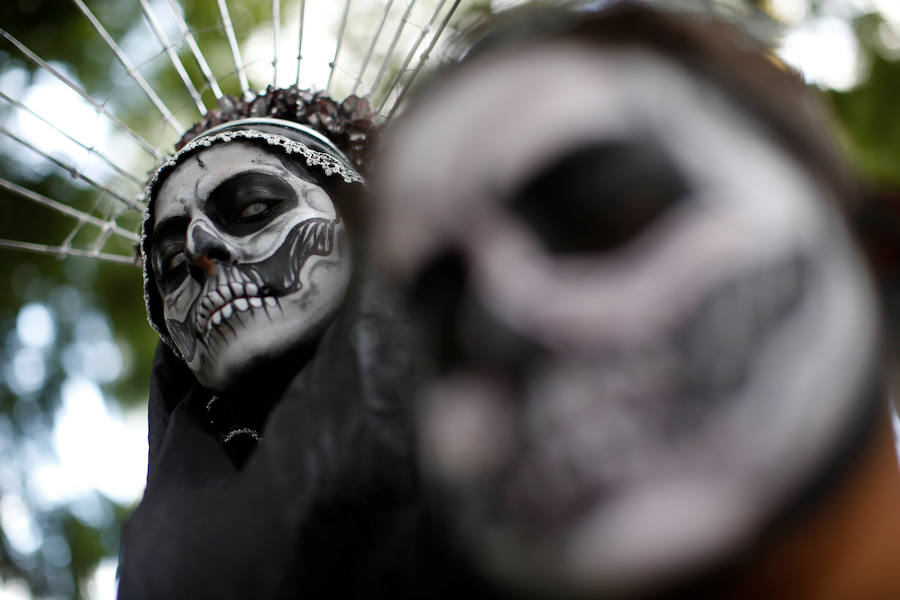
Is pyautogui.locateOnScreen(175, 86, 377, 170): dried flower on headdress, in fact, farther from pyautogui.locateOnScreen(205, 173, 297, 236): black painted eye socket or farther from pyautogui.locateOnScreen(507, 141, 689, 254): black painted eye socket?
pyautogui.locateOnScreen(507, 141, 689, 254): black painted eye socket

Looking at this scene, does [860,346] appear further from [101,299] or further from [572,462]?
[101,299]

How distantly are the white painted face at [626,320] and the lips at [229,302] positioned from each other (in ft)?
2.07

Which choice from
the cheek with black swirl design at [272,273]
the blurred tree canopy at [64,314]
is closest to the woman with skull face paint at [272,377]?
the cheek with black swirl design at [272,273]

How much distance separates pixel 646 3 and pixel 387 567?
61cm

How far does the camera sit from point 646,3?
2.10 feet

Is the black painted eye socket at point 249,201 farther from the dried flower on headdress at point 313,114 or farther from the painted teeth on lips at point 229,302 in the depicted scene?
the dried flower on headdress at point 313,114

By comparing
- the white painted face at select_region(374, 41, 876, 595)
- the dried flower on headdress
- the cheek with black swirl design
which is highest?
the dried flower on headdress

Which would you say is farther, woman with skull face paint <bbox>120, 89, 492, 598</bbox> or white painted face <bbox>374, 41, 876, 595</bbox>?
woman with skull face paint <bbox>120, 89, 492, 598</bbox>

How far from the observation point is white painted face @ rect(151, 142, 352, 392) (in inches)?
47.3

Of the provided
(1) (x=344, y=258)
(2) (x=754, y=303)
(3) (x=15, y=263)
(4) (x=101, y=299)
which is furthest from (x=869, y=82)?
(3) (x=15, y=263)

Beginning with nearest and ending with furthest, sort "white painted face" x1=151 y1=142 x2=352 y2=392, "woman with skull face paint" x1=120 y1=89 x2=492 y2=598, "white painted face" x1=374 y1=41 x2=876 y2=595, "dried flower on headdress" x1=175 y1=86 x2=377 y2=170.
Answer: "white painted face" x1=374 y1=41 x2=876 y2=595
"woman with skull face paint" x1=120 y1=89 x2=492 y2=598
"white painted face" x1=151 y1=142 x2=352 y2=392
"dried flower on headdress" x1=175 y1=86 x2=377 y2=170

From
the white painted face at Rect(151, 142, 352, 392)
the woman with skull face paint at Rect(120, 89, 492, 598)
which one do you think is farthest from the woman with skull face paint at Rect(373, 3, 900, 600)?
the white painted face at Rect(151, 142, 352, 392)

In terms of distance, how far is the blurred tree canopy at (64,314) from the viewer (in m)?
3.40

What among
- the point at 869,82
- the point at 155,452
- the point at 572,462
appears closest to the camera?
the point at 572,462
